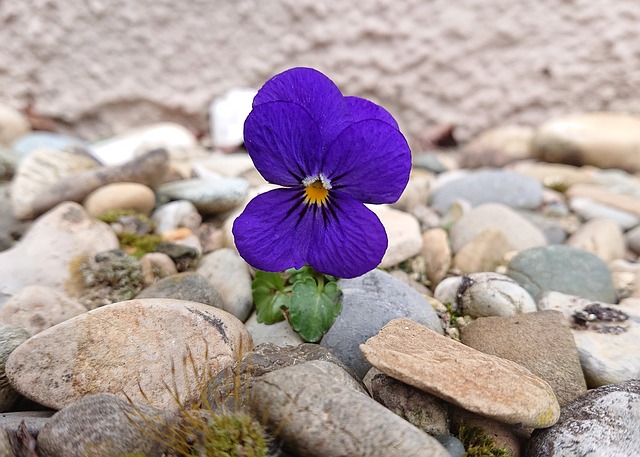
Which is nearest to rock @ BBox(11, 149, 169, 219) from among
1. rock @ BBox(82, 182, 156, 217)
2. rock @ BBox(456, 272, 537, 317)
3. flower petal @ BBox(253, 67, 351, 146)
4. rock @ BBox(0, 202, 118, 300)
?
rock @ BBox(82, 182, 156, 217)

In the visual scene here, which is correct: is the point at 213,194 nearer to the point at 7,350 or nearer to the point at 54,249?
the point at 54,249

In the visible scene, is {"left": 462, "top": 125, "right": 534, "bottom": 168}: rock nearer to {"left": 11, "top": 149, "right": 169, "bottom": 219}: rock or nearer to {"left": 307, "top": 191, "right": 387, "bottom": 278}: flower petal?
{"left": 11, "top": 149, "right": 169, "bottom": 219}: rock

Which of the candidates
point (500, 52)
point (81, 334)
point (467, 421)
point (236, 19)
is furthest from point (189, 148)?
point (467, 421)

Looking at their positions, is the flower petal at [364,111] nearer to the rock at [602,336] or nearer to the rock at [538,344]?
the rock at [538,344]

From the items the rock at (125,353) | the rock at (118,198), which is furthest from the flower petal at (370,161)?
the rock at (118,198)

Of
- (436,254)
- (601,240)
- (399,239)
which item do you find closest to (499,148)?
(601,240)

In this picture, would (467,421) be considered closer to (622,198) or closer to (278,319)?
(278,319)
